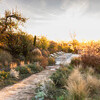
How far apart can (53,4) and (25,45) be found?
195 inches

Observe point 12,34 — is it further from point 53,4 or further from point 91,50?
point 91,50

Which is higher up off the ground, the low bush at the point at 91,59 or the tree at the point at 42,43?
the tree at the point at 42,43

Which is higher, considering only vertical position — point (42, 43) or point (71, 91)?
point (42, 43)

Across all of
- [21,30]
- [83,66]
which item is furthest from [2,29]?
[83,66]

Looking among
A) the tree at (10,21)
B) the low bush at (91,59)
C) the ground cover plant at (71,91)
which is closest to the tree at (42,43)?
the tree at (10,21)

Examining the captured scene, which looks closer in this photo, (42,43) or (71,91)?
(71,91)

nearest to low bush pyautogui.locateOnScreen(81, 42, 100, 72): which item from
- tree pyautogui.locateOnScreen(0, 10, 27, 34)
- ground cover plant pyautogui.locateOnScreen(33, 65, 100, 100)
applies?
ground cover plant pyautogui.locateOnScreen(33, 65, 100, 100)

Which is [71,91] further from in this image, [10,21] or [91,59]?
[10,21]

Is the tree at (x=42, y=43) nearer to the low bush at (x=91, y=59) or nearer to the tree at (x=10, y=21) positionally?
the tree at (x=10, y=21)

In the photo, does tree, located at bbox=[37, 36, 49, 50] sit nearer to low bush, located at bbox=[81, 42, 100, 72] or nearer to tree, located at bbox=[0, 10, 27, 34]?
tree, located at bbox=[0, 10, 27, 34]

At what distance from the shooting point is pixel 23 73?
235 inches

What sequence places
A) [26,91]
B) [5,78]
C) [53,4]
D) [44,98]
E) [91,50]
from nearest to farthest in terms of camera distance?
[44,98] → [26,91] → [5,78] → [53,4] → [91,50]

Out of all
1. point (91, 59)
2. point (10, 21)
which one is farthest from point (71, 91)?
point (10, 21)

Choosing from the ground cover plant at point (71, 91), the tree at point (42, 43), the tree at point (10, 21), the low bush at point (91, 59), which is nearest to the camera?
the ground cover plant at point (71, 91)
